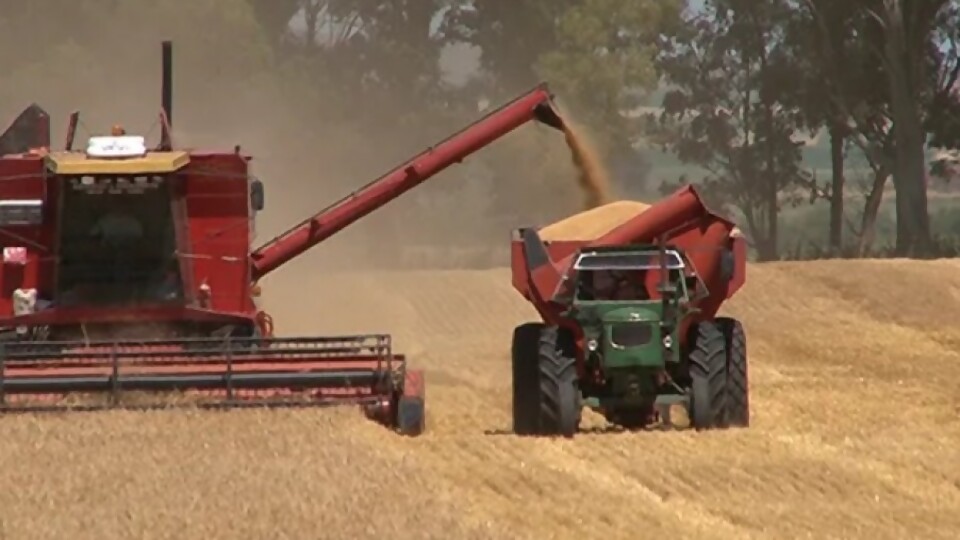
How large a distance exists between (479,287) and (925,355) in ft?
31.4

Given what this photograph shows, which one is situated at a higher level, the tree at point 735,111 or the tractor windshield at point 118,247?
the tree at point 735,111

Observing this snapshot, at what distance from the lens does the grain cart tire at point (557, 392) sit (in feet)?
46.0

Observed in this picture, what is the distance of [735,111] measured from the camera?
5347cm

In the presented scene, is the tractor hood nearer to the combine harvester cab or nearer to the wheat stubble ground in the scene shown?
the combine harvester cab

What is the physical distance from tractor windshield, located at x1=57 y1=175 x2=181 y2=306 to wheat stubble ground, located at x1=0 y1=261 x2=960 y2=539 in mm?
2204

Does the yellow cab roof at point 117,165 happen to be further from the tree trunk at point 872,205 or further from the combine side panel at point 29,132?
the tree trunk at point 872,205

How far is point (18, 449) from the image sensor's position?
12016 mm

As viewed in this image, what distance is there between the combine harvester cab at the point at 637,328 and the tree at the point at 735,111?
3551 cm

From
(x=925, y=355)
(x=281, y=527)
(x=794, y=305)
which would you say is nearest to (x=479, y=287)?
(x=794, y=305)

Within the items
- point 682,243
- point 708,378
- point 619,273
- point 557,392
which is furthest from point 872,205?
point 557,392

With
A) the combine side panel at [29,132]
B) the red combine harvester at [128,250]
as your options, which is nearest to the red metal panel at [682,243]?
the red combine harvester at [128,250]

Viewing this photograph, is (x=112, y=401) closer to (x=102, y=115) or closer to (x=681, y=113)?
(x=102, y=115)

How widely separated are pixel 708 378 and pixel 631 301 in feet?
2.35

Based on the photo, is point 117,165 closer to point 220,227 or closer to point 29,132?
point 220,227
